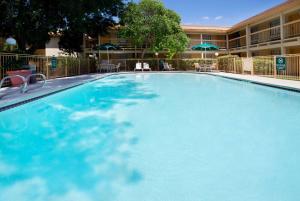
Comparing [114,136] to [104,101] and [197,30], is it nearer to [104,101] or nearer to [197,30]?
[104,101]

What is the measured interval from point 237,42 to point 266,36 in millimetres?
5948

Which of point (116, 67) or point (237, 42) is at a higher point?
point (237, 42)

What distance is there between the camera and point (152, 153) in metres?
4.92

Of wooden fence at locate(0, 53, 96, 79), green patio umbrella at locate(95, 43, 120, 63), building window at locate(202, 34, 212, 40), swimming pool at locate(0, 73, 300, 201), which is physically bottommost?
swimming pool at locate(0, 73, 300, 201)

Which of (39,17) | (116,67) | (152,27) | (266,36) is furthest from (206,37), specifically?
(39,17)

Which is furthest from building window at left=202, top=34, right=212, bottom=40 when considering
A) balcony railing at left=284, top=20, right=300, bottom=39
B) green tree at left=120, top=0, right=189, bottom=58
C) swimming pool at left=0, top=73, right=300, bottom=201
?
swimming pool at left=0, top=73, right=300, bottom=201

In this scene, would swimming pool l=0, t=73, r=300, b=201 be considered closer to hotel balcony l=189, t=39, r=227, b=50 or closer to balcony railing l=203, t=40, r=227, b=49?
hotel balcony l=189, t=39, r=227, b=50

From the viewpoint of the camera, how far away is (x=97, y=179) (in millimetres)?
3891

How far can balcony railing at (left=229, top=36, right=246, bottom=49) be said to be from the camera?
3195 cm

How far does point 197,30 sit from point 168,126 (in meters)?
29.1

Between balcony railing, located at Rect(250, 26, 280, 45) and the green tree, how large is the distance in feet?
21.9

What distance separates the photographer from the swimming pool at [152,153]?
351 centimetres

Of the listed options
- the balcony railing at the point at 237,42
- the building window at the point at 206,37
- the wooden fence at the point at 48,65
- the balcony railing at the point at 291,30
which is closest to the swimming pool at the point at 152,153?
the wooden fence at the point at 48,65

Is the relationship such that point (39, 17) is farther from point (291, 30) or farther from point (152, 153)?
point (291, 30)
